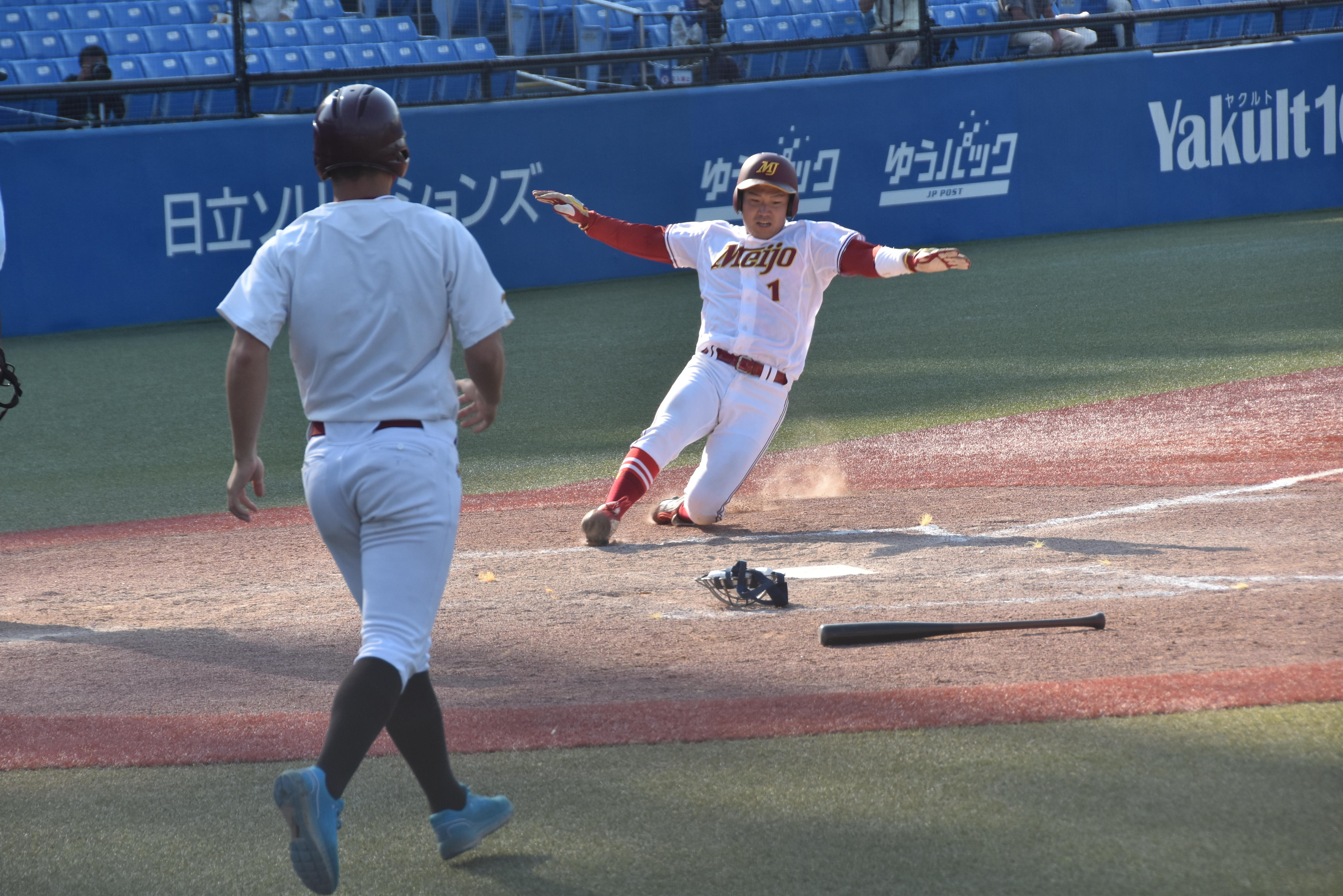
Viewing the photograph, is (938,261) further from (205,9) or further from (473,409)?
(205,9)

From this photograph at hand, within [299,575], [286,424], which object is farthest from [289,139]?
[299,575]

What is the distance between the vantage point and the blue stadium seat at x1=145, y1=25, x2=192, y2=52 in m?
15.2

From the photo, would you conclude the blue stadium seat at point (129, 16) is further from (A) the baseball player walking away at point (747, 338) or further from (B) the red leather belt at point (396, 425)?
(B) the red leather belt at point (396, 425)

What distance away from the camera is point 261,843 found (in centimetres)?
283

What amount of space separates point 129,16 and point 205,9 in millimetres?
880

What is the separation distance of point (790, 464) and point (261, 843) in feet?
16.6

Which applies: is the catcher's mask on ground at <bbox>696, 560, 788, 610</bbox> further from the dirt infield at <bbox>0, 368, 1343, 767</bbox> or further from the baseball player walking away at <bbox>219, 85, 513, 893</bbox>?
the baseball player walking away at <bbox>219, 85, 513, 893</bbox>

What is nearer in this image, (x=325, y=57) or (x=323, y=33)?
(x=325, y=57)

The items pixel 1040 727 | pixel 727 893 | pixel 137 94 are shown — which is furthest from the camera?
pixel 137 94

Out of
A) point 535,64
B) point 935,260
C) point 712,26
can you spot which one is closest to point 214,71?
point 535,64

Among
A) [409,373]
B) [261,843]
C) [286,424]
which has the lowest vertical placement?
[286,424]

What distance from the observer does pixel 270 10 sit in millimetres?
16094

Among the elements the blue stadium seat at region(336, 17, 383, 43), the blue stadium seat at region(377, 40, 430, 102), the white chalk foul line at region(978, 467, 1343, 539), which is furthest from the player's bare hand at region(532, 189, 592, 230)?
the blue stadium seat at region(336, 17, 383, 43)

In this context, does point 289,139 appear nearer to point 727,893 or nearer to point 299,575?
point 299,575
